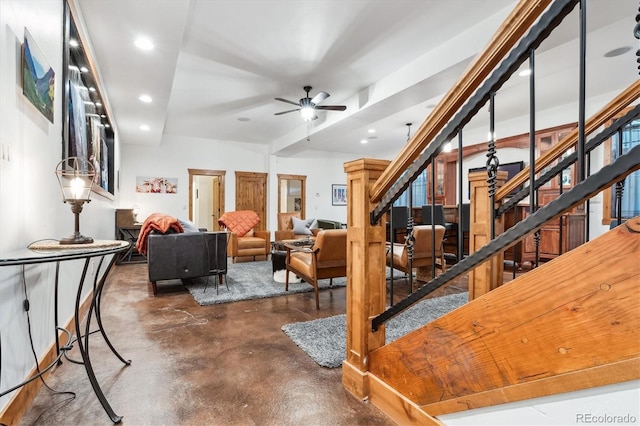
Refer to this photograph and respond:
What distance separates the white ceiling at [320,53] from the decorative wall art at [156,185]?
1.96 meters

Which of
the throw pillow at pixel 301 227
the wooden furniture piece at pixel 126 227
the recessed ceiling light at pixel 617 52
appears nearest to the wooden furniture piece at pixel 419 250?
the recessed ceiling light at pixel 617 52

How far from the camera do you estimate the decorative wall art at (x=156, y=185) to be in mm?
7344

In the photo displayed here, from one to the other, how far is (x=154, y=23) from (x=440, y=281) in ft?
10.1

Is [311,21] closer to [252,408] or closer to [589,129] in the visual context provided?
[589,129]

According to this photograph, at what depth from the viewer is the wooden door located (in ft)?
27.6

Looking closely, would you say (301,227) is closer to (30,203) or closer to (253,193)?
(253,193)

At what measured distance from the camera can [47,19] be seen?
1.85 metres

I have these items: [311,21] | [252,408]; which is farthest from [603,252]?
[311,21]

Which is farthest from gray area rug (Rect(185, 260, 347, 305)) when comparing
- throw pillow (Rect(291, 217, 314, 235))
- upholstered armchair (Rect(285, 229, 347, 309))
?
throw pillow (Rect(291, 217, 314, 235))

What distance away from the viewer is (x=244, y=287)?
3969 millimetres

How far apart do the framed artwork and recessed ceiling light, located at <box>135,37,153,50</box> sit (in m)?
7.08

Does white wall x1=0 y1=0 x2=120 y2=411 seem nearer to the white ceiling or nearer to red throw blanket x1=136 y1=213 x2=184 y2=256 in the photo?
the white ceiling

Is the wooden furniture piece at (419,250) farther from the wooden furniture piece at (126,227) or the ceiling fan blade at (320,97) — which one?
the wooden furniture piece at (126,227)

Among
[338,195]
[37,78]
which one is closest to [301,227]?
[338,195]
